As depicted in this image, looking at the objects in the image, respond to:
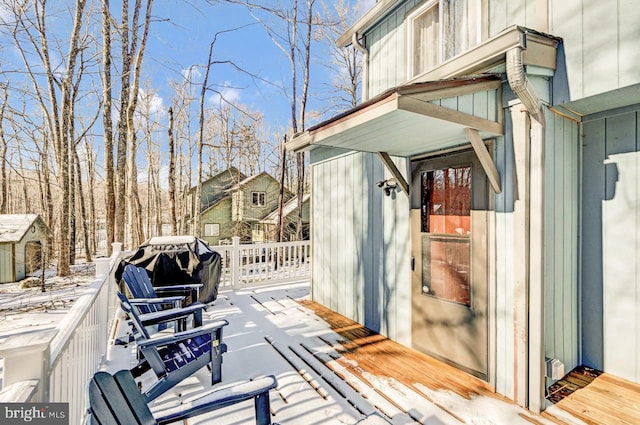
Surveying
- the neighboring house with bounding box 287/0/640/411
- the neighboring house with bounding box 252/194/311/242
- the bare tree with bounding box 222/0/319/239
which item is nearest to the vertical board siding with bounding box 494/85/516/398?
the neighboring house with bounding box 287/0/640/411

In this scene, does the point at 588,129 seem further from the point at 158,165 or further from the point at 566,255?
the point at 158,165

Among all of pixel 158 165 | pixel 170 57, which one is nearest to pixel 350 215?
pixel 170 57

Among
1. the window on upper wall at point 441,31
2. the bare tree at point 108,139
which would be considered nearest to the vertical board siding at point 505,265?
the window on upper wall at point 441,31

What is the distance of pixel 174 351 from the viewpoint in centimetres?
285

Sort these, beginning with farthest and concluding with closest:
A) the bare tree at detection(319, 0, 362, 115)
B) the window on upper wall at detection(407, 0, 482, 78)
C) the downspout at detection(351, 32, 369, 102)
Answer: the bare tree at detection(319, 0, 362, 115), the downspout at detection(351, 32, 369, 102), the window on upper wall at detection(407, 0, 482, 78)

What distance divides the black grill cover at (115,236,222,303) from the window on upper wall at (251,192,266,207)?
14497 millimetres

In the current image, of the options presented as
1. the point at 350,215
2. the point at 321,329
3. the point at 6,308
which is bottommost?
the point at 6,308

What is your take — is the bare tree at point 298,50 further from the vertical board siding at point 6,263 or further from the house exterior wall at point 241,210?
the vertical board siding at point 6,263

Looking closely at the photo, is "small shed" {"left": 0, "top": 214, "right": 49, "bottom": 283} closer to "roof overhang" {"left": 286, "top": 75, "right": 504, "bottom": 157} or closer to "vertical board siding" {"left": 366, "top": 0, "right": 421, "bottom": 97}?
"vertical board siding" {"left": 366, "top": 0, "right": 421, "bottom": 97}

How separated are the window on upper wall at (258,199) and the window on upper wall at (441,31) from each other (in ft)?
53.3

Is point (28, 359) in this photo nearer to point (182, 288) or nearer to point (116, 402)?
point (116, 402)

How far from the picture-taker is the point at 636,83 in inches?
86.4

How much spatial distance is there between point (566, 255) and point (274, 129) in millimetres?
19268

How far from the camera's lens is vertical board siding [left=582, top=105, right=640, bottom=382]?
2.76m
